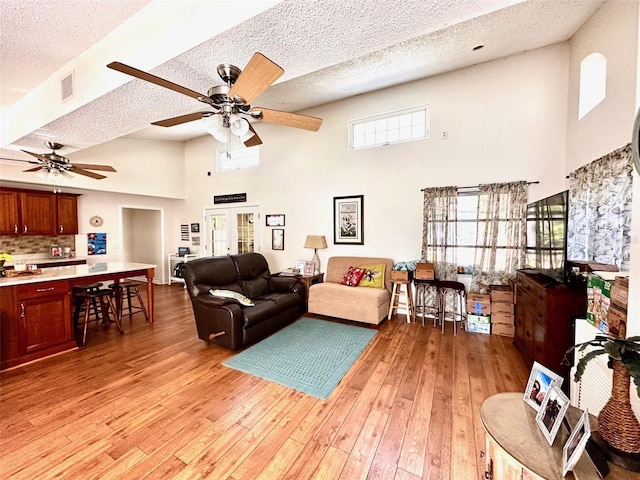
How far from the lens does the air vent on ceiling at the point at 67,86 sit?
2.60 meters

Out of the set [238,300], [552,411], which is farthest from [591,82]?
[238,300]

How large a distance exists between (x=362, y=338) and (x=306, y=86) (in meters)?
3.85

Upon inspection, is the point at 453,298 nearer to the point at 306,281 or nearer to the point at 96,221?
the point at 306,281

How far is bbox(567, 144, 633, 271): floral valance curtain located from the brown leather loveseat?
359 cm

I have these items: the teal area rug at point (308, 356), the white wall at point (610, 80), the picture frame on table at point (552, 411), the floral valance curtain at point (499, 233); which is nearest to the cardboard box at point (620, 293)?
the picture frame on table at point (552, 411)

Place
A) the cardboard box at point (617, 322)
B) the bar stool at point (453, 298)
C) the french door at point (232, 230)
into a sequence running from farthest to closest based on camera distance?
the french door at point (232, 230)
the bar stool at point (453, 298)
the cardboard box at point (617, 322)

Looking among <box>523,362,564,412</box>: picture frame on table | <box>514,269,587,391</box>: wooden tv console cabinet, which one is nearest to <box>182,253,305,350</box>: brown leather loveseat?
<box>523,362,564,412</box>: picture frame on table

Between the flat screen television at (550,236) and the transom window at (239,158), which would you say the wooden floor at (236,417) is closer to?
the flat screen television at (550,236)

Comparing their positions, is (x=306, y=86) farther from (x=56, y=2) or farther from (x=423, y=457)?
(x=423, y=457)

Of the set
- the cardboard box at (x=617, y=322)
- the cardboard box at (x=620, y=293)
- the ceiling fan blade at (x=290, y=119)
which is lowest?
the cardboard box at (x=617, y=322)

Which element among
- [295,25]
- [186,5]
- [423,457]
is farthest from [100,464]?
[186,5]

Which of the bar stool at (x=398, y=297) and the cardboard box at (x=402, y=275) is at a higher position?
the cardboard box at (x=402, y=275)

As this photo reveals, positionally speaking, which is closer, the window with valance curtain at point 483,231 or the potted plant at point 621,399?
the potted plant at point 621,399

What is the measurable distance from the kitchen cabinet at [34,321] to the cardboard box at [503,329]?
5.31m
